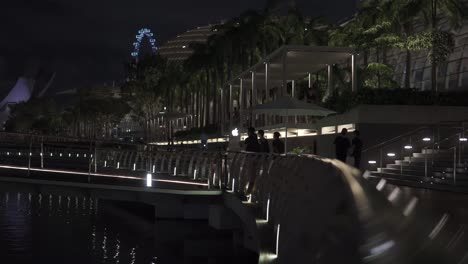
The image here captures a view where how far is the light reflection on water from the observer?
18344mm

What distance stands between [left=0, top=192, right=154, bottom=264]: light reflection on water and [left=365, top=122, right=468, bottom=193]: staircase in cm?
792

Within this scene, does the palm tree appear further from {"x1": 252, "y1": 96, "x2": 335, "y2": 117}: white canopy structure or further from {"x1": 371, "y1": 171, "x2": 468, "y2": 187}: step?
{"x1": 252, "y1": 96, "x2": 335, "y2": 117}: white canopy structure

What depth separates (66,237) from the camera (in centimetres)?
2169

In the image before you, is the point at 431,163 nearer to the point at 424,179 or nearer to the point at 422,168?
the point at 422,168

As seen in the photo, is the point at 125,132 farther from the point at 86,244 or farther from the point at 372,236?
the point at 372,236

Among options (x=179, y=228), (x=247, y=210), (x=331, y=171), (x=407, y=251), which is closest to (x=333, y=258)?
(x=407, y=251)

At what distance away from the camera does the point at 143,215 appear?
29391mm

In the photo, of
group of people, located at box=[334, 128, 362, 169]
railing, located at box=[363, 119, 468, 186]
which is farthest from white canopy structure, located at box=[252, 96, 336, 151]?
group of people, located at box=[334, 128, 362, 169]

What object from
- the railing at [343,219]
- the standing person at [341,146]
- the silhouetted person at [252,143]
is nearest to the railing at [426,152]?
the standing person at [341,146]

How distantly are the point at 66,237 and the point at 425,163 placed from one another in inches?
495

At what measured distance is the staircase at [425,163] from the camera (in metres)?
21.7

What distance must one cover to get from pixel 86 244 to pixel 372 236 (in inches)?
660

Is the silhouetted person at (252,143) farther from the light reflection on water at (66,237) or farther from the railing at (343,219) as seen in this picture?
the railing at (343,219)

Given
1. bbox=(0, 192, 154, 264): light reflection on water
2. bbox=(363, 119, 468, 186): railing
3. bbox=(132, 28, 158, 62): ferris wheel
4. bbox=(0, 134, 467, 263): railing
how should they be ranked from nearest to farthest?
bbox=(0, 134, 467, 263): railing
bbox=(0, 192, 154, 264): light reflection on water
bbox=(363, 119, 468, 186): railing
bbox=(132, 28, 158, 62): ferris wheel
